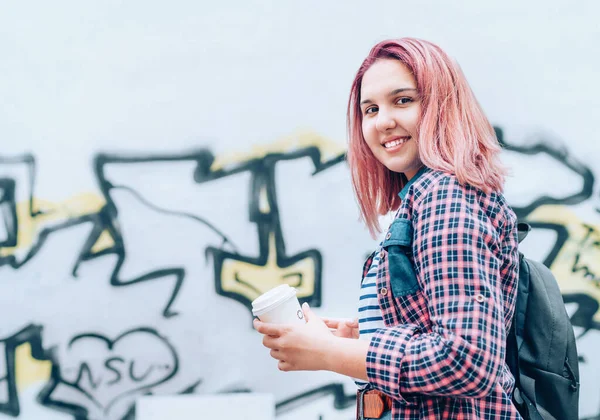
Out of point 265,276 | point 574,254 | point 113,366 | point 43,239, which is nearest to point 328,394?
point 265,276

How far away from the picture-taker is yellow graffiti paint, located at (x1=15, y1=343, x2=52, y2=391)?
2.59m

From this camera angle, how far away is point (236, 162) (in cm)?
268

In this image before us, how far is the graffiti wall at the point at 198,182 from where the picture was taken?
2598mm

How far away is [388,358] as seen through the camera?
112cm

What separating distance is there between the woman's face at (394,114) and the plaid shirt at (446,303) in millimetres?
149

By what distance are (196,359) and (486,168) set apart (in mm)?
1767

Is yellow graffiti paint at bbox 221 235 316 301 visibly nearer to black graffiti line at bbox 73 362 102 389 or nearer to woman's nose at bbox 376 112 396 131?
black graffiti line at bbox 73 362 102 389

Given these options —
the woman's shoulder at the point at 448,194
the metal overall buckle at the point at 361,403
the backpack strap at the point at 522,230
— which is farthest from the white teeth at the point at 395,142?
the metal overall buckle at the point at 361,403

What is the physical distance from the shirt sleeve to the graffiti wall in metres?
1.56

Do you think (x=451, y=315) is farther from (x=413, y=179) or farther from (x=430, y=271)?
(x=413, y=179)

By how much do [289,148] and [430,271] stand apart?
1652 mm

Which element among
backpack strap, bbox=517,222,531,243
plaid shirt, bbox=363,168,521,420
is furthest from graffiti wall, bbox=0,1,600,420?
plaid shirt, bbox=363,168,521,420

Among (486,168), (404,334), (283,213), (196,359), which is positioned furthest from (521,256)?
(196,359)

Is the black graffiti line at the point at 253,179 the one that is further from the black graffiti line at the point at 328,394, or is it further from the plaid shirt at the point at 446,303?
the plaid shirt at the point at 446,303
